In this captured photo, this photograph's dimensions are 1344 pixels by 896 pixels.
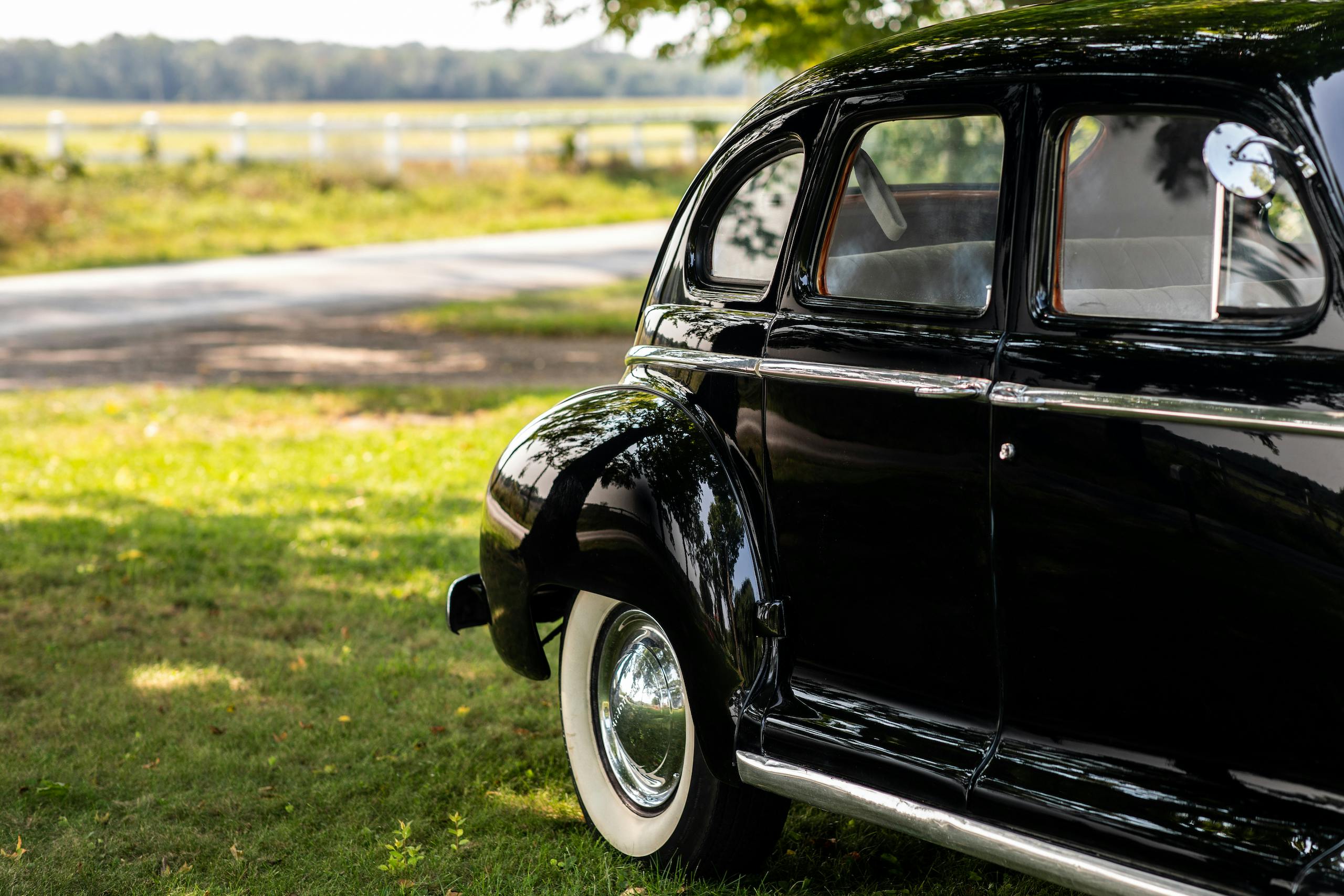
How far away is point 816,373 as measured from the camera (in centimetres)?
286

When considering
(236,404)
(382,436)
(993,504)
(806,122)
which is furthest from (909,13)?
(993,504)

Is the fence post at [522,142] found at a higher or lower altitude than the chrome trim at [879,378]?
higher

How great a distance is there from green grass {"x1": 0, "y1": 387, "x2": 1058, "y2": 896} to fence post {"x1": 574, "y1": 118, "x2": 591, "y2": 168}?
20826 millimetres

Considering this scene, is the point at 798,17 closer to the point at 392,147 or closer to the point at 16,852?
the point at 16,852

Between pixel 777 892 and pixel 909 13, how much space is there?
6882 millimetres

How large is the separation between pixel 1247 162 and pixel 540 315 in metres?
11.4

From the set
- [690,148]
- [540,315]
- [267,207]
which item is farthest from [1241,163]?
[690,148]

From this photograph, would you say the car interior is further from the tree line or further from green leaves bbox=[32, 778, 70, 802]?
the tree line

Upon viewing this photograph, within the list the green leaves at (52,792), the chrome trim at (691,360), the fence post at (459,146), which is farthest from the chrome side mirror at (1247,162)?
the fence post at (459,146)

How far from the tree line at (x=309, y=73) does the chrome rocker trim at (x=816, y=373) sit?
6030 centimetres

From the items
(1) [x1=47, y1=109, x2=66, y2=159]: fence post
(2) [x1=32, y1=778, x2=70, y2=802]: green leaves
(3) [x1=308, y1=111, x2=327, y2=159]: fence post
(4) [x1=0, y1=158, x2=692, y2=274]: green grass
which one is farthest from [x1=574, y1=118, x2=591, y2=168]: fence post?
(2) [x1=32, y1=778, x2=70, y2=802]: green leaves

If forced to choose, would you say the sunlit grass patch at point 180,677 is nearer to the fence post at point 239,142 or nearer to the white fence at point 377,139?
the white fence at point 377,139

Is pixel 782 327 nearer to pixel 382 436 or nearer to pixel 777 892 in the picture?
pixel 777 892

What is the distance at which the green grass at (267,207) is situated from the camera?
18.9 m
